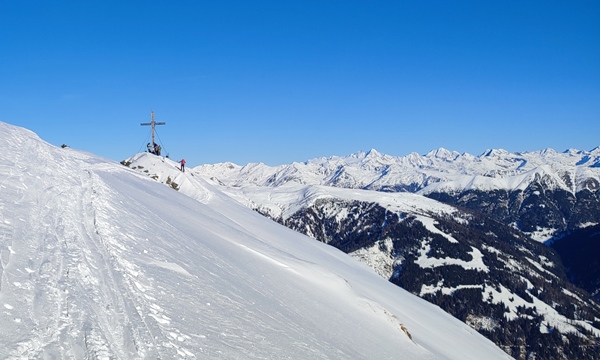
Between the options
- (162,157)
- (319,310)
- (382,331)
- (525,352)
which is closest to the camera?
(319,310)

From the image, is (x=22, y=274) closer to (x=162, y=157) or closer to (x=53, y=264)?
(x=53, y=264)

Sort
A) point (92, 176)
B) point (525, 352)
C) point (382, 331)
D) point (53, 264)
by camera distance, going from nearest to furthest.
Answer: point (53, 264) < point (382, 331) < point (92, 176) < point (525, 352)

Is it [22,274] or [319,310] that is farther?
[319,310]

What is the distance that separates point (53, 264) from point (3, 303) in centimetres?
278

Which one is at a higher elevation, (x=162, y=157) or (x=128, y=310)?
→ (x=162, y=157)

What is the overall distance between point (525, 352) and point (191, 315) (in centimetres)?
17905

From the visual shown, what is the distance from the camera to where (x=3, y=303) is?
9.52m

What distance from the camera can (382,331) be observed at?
77.3 ft

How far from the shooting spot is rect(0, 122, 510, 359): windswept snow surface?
9.86m

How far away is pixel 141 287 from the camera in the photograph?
1292 cm

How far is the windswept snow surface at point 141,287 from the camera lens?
32.3ft

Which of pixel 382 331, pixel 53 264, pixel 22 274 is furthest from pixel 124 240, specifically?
pixel 382 331

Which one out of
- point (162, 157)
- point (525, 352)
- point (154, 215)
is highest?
point (162, 157)

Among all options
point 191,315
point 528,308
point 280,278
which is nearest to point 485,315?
point 528,308
